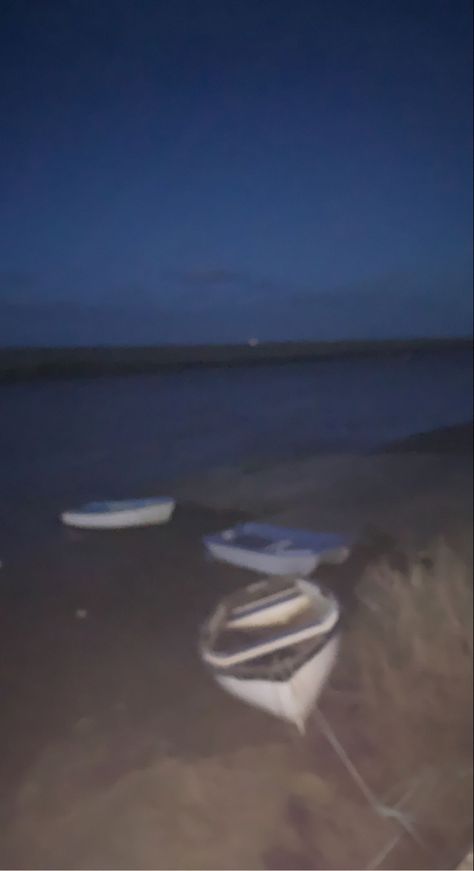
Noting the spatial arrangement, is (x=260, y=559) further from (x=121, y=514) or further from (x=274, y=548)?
(x=121, y=514)

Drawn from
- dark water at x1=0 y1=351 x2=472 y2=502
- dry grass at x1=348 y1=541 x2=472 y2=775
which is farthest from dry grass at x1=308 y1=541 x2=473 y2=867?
dark water at x1=0 y1=351 x2=472 y2=502

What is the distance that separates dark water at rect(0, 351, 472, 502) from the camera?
105 centimetres

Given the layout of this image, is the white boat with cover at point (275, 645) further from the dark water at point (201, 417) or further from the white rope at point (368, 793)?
the dark water at point (201, 417)

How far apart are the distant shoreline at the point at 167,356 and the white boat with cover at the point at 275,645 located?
1.18 ft

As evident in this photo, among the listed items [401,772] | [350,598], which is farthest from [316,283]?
[401,772]

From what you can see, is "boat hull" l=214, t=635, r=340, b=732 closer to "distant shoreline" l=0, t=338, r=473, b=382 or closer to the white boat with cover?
the white boat with cover

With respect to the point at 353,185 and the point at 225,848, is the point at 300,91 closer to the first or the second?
the point at 353,185

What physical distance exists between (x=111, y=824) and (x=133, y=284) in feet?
2.46

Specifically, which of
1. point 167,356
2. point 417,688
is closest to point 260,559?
point 167,356

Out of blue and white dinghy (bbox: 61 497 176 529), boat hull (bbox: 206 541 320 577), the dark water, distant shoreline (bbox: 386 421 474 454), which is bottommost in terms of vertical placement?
boat hull (bbox: 206 541 320 577)

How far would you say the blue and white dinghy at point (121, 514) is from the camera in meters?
1.10

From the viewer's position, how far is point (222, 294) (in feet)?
4.06

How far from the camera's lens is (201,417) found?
1206 mm

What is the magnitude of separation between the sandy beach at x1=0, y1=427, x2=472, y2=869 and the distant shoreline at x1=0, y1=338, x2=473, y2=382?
173mm
